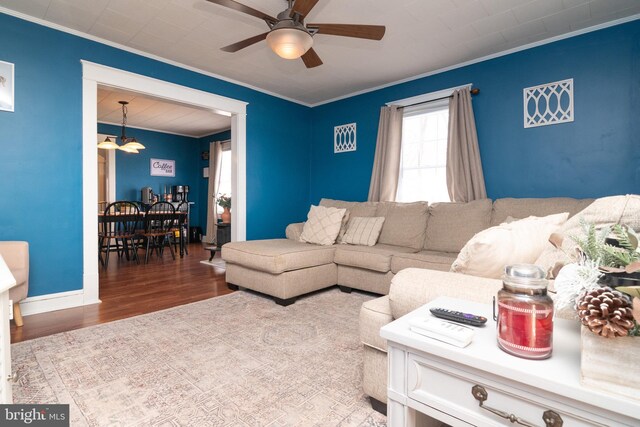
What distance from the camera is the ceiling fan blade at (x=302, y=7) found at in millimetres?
2088

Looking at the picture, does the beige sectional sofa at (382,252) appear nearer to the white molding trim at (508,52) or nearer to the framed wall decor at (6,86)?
the white molding trim at (508,52)

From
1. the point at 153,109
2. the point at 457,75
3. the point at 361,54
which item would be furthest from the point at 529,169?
the point at 153,109

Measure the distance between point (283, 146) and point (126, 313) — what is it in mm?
3185

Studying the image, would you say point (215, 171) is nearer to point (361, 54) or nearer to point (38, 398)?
point (361, 54)

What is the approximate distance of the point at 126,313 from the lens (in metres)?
2.83

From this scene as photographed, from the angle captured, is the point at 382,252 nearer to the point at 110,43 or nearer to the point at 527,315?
the point at 527,315

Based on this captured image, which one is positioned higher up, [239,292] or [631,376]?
[631,376]

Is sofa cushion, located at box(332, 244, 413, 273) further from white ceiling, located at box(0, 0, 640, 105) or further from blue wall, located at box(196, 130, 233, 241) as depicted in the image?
blue wall, located at box(196, 130, 233, 241)

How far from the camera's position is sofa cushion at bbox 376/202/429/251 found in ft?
11.9

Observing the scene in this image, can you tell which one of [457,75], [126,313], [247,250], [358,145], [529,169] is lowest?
[126,313]

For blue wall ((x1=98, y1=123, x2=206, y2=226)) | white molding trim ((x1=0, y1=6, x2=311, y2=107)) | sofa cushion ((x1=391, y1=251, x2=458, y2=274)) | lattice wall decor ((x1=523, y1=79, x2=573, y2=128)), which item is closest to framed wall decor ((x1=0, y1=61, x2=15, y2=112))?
white molding trim ((x1=0, y1=6, x2=311, y2=107))

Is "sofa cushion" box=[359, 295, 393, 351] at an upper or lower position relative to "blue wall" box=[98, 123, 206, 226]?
lower

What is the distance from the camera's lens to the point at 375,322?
56.2 inches

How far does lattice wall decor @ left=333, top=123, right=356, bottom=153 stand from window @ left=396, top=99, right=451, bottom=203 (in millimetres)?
822
